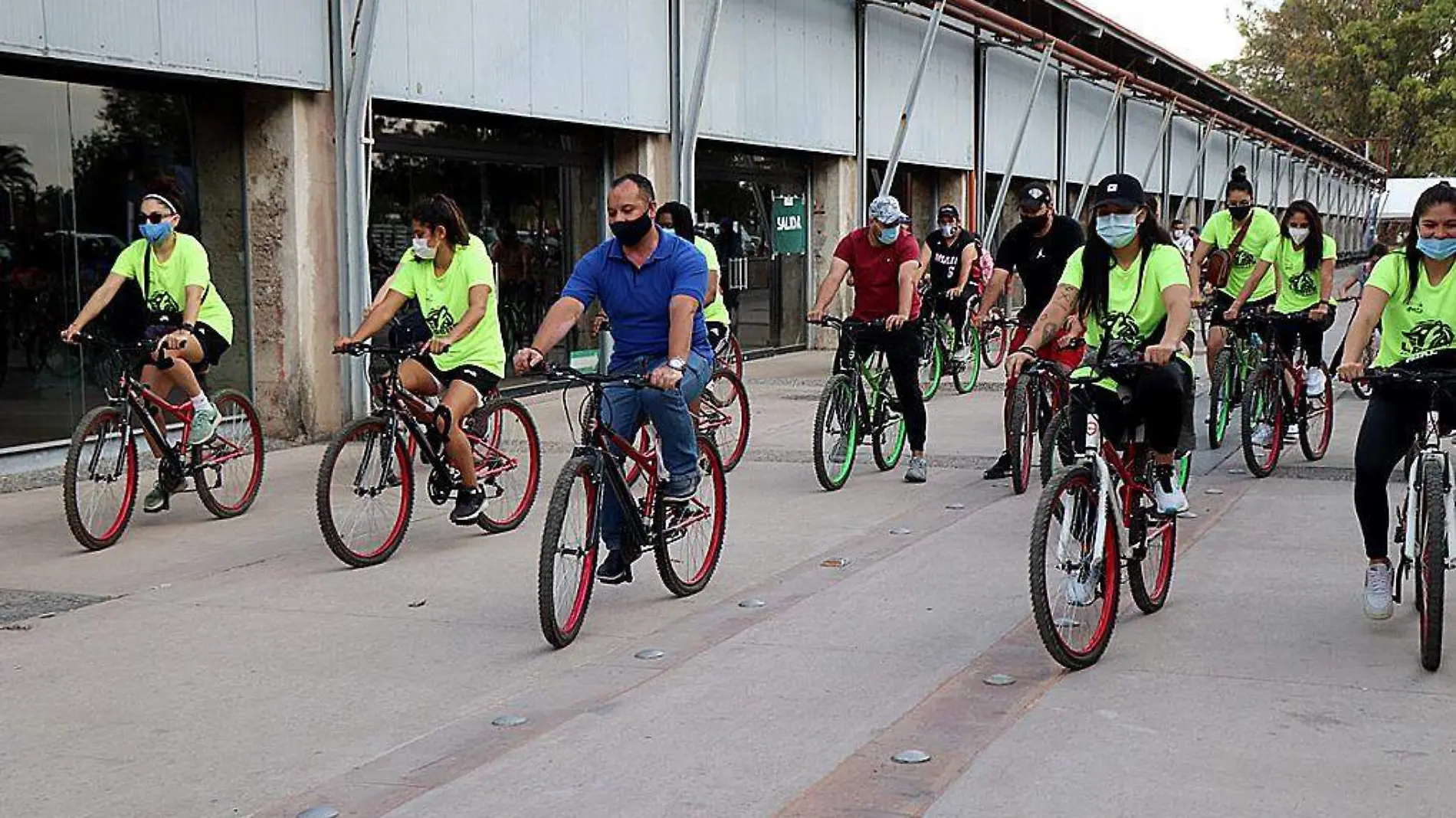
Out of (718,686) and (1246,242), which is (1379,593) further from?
(1246,242)

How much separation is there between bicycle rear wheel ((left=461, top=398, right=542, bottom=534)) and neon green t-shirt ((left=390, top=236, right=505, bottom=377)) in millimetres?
243

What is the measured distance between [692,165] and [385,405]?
9348 mm

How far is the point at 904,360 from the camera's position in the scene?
10.1 meters

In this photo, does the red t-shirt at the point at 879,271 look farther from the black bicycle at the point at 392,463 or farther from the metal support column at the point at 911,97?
the metal support column at the point at 911,97

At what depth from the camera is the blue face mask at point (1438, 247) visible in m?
5.89

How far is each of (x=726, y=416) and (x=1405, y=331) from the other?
17.9ft

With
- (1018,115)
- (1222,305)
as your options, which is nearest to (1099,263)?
(1222,305)

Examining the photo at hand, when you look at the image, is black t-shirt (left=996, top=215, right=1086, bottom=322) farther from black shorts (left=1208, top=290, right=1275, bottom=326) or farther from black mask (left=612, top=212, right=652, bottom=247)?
black mask (left=612, top=212, right=652, bottom=247)

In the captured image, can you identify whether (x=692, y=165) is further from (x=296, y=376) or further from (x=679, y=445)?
(x=679, y=445)

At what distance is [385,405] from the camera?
308 inches

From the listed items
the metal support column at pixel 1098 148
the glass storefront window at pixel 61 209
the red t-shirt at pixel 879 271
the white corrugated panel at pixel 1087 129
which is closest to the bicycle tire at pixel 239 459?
the glass storefront window at pixel 61 209

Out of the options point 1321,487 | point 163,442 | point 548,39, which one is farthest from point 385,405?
point 548,39

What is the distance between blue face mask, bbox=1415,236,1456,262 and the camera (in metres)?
5.89

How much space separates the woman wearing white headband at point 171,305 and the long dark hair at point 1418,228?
5892 mm
